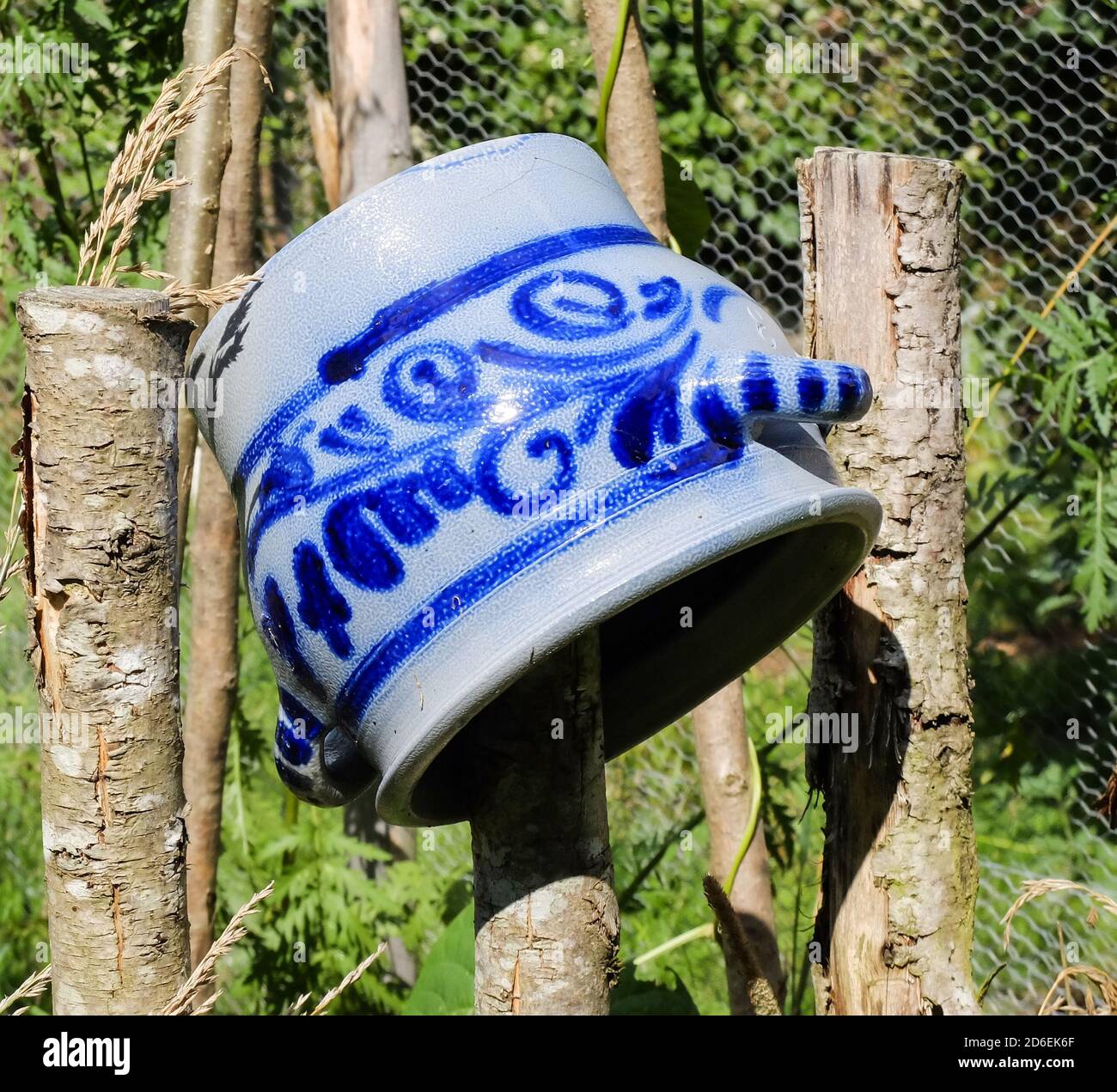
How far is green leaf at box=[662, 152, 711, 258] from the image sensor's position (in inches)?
87.9

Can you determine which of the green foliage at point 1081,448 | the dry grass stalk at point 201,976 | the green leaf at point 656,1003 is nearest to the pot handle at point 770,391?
the dry grass stalk at point 201,976

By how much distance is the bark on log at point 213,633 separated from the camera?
227 cm

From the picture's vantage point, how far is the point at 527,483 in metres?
1.05

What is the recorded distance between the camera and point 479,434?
1064 millimetres

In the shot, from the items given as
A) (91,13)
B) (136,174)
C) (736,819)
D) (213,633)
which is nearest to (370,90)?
(91,13)

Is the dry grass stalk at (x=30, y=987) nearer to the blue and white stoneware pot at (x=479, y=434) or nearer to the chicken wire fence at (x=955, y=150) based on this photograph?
the blue and white stoneware pot at (x=479, y=434)

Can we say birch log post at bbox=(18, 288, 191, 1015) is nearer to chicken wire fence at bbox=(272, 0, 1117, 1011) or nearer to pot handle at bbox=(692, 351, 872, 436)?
pot handle at bbox=(692, 351, 872, 436)

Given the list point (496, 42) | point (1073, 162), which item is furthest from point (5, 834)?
point (1073, 162)

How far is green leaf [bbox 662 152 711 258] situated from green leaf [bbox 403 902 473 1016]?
3.84 feet

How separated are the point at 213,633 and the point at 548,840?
119cm

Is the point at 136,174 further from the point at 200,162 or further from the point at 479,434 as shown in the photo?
the point at 200,162

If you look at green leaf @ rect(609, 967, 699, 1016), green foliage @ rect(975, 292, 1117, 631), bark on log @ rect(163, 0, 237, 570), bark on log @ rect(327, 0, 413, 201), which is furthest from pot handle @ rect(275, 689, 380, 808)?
green foliage @ rect(975, 292, 1117, 631)

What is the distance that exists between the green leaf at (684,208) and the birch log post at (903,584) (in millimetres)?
678

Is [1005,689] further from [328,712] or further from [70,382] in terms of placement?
[70,382]
